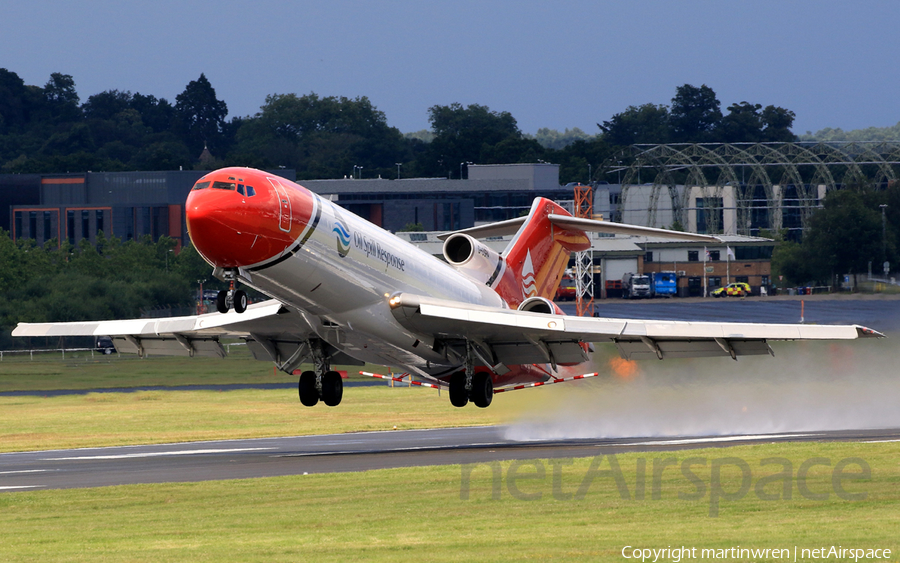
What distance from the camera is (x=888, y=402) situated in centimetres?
4403

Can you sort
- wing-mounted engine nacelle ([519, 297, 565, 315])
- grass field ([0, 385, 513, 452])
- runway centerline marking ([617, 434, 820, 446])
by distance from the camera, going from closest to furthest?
wing-mounted engine nacelle ([519, 297, 565, 315]) < runway centerline marking ([617, 434, 820, 446]) < grass field ([0, 385, 513, 452])

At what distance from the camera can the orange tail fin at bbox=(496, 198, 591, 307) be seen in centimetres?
3822

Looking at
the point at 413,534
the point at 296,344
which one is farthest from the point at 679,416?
the point at 413,534

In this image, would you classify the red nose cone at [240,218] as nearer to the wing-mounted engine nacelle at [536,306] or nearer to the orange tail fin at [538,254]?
the wing-mounted engine nacelle at [536,306]

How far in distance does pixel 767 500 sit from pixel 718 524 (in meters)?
3.31

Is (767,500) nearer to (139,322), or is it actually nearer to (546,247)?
(546,247)

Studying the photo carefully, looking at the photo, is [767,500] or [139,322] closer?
[767,500]

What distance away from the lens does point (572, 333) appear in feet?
104

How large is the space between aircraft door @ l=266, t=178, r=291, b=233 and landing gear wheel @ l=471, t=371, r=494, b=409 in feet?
28.1

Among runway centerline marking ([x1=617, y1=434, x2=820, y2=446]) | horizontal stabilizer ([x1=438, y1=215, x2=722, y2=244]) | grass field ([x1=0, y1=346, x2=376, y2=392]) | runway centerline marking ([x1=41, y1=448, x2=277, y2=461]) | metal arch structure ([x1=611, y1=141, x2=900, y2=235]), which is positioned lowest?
grass field ([x1=0, y1=346, x2=376, y2=392])

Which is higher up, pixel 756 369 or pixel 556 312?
pixel 556 312

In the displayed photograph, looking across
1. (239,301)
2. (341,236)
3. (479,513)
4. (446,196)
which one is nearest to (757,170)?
(446,196)

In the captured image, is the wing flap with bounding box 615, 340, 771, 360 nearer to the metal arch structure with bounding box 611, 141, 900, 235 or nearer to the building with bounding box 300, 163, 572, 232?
the metal arch structure with bounding box 611, 141, 900, 235

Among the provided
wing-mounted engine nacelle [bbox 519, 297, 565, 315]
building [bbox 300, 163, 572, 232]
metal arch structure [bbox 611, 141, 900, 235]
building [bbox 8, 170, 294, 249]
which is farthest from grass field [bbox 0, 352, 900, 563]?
building [bbox 300, 163, 572, 232]
